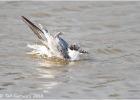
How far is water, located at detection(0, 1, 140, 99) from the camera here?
26.3 feet

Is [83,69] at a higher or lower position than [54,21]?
lower

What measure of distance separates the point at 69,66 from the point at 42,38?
26.2 inches

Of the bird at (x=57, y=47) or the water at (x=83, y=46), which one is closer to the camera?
the water at (x=83, y=46)

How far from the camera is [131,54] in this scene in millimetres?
9688

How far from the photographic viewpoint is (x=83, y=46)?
10195 mm

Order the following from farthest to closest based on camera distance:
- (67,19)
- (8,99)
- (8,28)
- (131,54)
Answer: (67,19), (8,28), (131,54), (8,99)

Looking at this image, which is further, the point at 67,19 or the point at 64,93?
the point at 67,19

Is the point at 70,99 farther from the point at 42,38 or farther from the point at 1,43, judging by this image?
the point at 1,43

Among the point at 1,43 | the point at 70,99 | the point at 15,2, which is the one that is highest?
the point at 15,2

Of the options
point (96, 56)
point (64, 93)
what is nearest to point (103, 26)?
point (96, 56)

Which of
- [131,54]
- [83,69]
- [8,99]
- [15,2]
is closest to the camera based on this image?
[8,99]

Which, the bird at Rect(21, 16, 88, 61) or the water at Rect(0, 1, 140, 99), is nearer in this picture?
the water at Rect(0, 1, 140, 99)

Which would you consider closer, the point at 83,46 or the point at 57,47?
the point at 57,47

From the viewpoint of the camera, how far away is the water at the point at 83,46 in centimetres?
802
